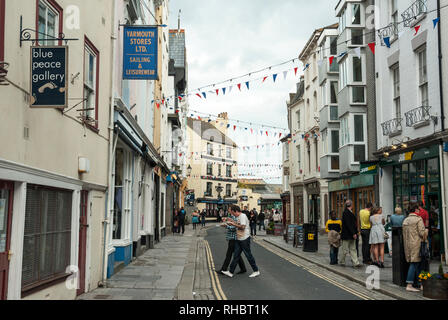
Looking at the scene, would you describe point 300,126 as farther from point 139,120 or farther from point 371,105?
point 139,120

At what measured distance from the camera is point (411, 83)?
16.1 m

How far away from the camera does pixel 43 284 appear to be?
7.01 m

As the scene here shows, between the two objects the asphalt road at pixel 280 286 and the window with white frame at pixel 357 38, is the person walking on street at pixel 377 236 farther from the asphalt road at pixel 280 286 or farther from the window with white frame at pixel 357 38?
the window with white frame at pixel 357 38

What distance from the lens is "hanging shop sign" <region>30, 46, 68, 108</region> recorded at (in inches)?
234

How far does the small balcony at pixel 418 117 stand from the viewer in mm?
14859

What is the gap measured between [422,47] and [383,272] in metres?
7.63

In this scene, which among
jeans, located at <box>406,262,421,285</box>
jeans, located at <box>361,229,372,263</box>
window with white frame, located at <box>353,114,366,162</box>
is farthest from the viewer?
window with white frame, located at <box>353,114,366,162</box>

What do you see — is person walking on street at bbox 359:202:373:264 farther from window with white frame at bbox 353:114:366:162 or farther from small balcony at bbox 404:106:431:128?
window with white frame at bbox 353:114:366:162

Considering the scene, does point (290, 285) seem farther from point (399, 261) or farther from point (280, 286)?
point (399, 261)

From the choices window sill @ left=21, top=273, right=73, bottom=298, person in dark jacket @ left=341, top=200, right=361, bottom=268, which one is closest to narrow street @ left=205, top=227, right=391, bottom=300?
person in dark jacket @ left=341, top=200, right=361, bottom=268

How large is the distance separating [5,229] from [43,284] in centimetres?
156

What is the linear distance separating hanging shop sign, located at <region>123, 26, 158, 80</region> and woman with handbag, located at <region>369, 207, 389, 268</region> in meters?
7.52

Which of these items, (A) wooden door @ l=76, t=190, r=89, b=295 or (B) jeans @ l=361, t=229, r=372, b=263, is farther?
(B) jeans @ l=361, t=229, r=372, b=263

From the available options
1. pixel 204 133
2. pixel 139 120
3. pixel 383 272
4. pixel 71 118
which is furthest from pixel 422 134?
pixel 204 133
